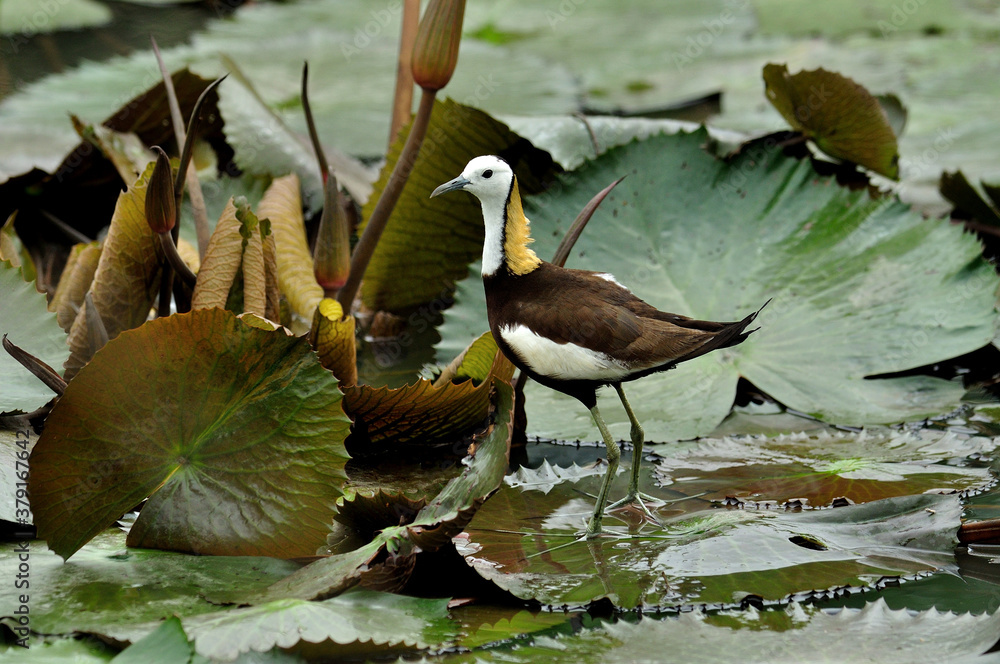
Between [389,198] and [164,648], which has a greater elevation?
[389,198]

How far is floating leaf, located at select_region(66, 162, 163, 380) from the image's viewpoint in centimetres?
199

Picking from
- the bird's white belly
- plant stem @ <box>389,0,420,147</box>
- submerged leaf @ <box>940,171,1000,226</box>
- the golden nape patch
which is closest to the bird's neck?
the golden nape patch

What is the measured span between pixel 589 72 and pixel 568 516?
3.47 meters

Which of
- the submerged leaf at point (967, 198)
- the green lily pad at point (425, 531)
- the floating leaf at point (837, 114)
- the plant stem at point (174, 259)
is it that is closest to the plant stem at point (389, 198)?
the plant stem at point (174, 259)

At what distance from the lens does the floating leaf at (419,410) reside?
6.28 feet

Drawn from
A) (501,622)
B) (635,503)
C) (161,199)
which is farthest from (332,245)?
(501,622)

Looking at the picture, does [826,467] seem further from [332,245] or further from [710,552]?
[332,245]

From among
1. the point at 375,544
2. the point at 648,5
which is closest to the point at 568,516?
the point at 375,544

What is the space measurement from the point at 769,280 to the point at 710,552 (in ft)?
3.62

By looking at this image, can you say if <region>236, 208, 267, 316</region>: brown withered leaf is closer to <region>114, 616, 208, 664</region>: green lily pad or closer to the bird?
the bird

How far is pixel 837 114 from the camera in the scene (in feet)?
8.74

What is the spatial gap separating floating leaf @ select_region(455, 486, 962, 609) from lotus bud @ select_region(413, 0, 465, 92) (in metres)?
1.00

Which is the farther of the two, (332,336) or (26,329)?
(332,336)

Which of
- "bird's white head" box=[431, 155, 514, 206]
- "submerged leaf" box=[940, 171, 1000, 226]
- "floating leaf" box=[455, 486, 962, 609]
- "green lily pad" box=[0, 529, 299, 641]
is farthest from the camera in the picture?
"submerged leaf" box=[940, 171, 1000, 226]
